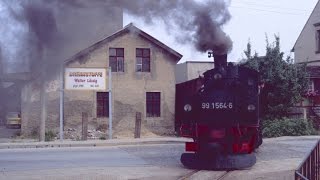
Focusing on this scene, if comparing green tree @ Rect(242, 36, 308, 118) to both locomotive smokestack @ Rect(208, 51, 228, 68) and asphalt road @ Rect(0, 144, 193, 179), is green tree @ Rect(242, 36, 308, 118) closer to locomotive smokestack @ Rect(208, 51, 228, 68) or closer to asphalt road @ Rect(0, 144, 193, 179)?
asphalt road @ Rect(0, 144, 193, 179)

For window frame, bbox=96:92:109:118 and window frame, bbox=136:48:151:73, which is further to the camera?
window frame, bbox=136:48:151:73

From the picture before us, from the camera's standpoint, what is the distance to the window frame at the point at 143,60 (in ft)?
102

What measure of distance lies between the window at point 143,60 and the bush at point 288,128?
8358mm

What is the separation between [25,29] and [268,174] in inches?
314

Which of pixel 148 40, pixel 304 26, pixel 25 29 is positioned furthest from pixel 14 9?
pixel 304 26

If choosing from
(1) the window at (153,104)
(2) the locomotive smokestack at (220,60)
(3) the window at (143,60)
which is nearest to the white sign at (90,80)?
(3) the window at (143,60)

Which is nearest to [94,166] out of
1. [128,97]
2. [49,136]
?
[49,136]

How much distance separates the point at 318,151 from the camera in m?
9.32

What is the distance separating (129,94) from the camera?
101 feet

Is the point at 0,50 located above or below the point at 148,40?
below

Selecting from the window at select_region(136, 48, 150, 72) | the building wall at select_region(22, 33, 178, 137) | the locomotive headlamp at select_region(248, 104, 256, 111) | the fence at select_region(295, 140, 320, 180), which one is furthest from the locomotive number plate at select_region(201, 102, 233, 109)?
the window at select_region(136, 48, 150, 72)

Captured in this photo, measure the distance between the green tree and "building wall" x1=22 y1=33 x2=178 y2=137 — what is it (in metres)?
5.51

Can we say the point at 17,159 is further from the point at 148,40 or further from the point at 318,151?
the point at 148,40

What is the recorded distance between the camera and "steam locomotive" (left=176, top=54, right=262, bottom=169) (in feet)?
42.7
